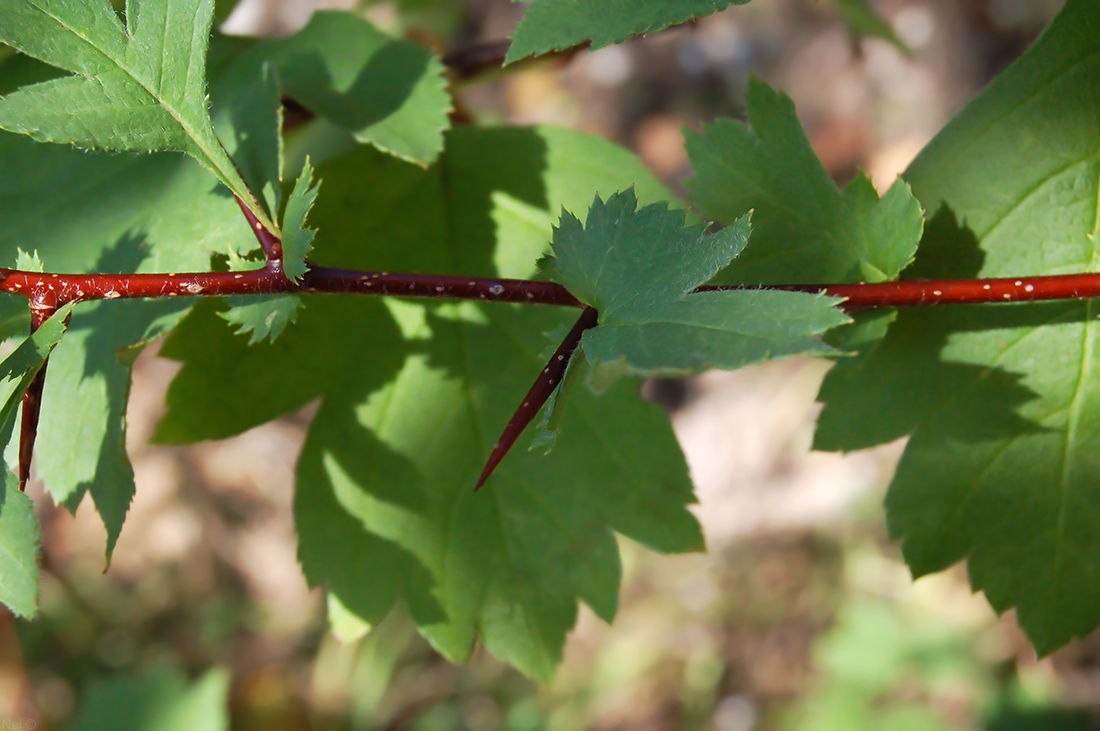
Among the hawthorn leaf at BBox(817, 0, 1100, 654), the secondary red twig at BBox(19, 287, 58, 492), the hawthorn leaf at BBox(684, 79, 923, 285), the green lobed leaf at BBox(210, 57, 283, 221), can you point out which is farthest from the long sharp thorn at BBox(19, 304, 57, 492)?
the hawthorn leaf at BBox(817, 0, 1100, 654)

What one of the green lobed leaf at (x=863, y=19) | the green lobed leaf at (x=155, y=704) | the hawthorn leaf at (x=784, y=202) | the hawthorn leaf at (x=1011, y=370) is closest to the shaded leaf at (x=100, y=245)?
the hawthorn leaf at (x=784, y=202)

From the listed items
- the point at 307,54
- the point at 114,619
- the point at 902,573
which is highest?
the point at 307,54

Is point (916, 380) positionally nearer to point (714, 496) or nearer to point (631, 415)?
point (631, 415)

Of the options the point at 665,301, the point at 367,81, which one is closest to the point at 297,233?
the point at 665,301

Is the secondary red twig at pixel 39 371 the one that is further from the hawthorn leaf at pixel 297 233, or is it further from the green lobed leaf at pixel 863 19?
the green lobed leaf at pixel 863 19

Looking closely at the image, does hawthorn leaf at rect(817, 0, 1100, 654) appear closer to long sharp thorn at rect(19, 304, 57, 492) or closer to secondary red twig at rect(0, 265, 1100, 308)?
secondary red twig at rect(0, 265, 1100, 308)

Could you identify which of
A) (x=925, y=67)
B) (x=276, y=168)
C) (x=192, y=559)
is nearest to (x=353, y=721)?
(x=192, y=559)

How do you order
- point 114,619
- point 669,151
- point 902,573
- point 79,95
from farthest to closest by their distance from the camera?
point 669,151, point 114,619, point 902,573, point 79,95
